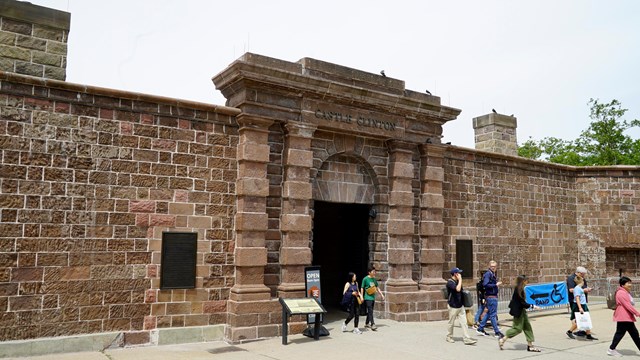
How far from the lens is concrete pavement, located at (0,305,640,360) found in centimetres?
909

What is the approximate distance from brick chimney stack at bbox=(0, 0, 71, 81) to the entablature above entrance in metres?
3.26

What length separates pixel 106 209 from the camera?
9.74 m

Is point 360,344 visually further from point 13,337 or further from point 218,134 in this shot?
point 13,337

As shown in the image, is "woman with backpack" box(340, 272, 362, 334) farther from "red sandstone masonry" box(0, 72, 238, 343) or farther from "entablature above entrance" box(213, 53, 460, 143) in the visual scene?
"entablature above entrance" box(213, 53, 460, 143)

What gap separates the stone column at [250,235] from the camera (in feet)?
34.5

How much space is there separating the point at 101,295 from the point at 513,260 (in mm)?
12532

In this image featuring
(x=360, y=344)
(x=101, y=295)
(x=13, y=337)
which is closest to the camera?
(x=13, y=337)

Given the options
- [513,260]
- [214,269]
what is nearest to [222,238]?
[214,269]

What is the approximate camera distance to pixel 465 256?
1555 cm

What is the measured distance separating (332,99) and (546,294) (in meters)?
8.14

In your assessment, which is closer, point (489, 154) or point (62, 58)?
point (62, 58)

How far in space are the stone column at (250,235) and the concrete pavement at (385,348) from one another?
1.57ft

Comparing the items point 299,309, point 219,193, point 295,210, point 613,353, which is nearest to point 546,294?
point 613,353

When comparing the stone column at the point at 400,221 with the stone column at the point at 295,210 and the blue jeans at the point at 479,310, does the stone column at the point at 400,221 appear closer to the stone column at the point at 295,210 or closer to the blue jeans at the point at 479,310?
the blue jeans at the point at 479,310
